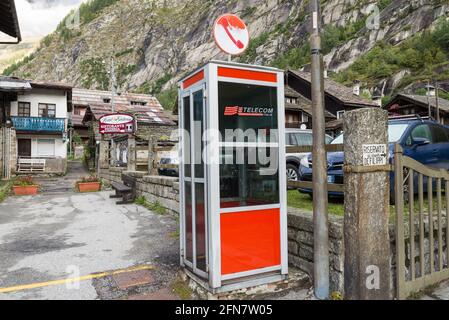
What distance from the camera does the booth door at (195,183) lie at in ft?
11.8

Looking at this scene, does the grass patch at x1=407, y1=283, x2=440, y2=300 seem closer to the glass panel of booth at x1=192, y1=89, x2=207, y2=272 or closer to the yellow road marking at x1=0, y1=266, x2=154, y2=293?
the glass panel of booth at x1=192, y1=89, x2=207, y2=272

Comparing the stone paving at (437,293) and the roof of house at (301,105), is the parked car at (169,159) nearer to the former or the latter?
the stone paving at (437,293)

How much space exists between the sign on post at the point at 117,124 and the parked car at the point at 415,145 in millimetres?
11195

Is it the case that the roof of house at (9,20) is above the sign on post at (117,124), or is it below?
above

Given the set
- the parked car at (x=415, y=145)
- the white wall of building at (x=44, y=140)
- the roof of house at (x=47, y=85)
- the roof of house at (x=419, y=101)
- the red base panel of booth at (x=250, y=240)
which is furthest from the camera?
the roof of house at (x=419, y=101)

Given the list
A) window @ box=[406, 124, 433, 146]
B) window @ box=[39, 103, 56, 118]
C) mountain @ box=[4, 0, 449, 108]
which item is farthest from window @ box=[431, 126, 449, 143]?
window @ box=[39, 103, 56, 118]

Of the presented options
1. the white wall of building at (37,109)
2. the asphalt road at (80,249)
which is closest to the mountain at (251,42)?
the white wall of building at (37,109)

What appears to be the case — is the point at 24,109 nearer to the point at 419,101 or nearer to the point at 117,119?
the point at 117,119

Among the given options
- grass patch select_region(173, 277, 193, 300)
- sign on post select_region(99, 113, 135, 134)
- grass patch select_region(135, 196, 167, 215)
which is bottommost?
grass patch select_region(173, 277, 193, 300)

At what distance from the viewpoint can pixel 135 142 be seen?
508 inches

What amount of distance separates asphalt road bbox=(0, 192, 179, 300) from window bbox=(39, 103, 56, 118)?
1921cm

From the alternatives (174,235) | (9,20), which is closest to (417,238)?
(174,235)

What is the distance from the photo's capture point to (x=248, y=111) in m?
3.63

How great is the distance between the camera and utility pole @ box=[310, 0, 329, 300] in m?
3.43
